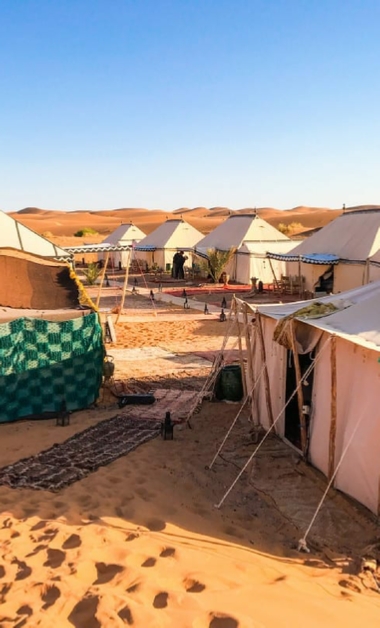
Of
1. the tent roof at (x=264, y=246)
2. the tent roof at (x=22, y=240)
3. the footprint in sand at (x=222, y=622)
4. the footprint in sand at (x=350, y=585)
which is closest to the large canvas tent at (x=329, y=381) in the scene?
the footprint in sand at (x=350, y=585)

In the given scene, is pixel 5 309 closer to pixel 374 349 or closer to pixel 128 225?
pixel 374 349

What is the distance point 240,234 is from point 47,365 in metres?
23.3

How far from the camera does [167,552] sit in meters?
A: 5.14

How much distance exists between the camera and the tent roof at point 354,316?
6.67m

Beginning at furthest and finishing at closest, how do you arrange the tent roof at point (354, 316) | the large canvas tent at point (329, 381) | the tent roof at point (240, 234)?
the tent roof at point (240, 234)
the tent roof at point (354, 316)
the large canvas tent at point (329, 381)

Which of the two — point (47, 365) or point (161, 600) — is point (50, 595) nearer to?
point (161, 600)

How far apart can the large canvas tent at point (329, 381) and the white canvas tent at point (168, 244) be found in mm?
26412

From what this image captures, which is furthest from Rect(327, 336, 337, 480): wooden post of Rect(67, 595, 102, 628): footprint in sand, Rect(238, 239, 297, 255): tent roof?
Rect(238, 239, 297, 255): tent roof

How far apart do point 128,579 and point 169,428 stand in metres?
3.91

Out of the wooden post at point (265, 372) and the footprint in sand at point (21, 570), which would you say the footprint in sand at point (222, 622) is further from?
the wooden post at point (265, 372)

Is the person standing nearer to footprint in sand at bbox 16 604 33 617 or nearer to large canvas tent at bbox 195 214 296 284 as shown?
large canvas tent at bbox 195 214 296 284

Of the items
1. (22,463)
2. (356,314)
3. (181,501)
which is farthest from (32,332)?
(356,314)

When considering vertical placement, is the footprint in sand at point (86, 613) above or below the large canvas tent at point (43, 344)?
below

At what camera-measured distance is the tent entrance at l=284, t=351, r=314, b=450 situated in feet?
26.7
